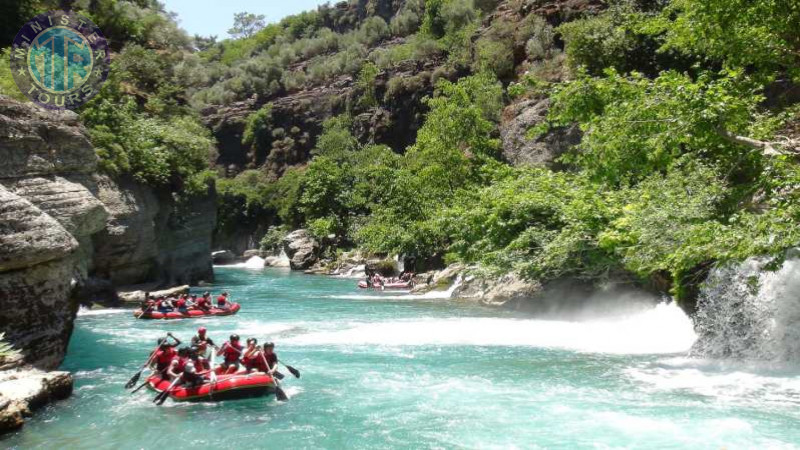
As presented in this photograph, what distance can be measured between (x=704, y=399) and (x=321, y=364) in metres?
7.84

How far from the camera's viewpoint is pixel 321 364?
14266 millimetres

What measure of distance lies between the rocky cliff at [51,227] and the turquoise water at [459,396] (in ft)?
5.09

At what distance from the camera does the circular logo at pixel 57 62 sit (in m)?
22.7

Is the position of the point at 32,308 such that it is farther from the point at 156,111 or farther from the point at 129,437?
the point at 156,111

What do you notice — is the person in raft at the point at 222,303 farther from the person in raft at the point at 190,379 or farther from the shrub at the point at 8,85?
the person in raft at the point at 190,379

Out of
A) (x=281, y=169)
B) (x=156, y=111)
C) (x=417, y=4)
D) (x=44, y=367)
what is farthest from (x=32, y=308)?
(x=417, y=4)

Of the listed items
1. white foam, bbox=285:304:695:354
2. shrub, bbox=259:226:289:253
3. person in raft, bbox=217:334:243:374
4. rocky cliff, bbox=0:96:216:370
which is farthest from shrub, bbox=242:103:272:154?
person in raft, bbox=217:334:243:374

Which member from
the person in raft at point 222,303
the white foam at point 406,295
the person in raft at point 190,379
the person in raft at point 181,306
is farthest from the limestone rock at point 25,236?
the white foam at point 406,295

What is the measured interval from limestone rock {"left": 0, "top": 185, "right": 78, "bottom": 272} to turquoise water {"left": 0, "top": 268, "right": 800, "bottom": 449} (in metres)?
2.68

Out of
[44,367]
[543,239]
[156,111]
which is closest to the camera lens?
[44,367]

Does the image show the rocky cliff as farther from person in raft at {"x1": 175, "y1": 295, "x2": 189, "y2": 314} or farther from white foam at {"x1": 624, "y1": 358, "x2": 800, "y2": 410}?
white foam at {"x1": 624, "y1": 358, "x2": 800, "y2": 410}

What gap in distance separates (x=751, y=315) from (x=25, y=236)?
14.6 m

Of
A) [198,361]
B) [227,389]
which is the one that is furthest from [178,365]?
[227,389]

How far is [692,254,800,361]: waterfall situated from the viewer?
12.9 metres
